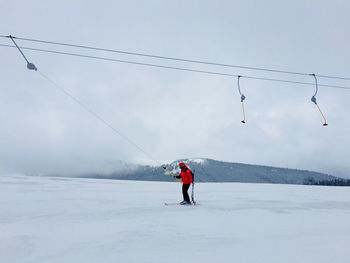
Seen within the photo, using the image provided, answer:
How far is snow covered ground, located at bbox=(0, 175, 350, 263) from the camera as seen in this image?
8453mm

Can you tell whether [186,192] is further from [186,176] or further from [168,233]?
[168,233]

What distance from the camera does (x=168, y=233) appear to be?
10.7 m

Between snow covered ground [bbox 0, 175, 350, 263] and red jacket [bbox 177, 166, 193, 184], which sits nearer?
snow covered ground [bbox 0, 175, 350, 263]

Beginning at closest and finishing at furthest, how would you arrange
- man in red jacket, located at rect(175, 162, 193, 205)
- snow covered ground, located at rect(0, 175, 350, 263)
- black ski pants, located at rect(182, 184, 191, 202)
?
snow covered ground, located at rect(0, 175, 350, 263)
black ski pants, located at rect(182, 184, 191, 202)
man in red jacket, located at rect(175, 162, 193, 205)

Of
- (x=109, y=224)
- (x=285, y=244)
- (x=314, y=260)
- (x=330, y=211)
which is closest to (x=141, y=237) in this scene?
(x=109, y=224)

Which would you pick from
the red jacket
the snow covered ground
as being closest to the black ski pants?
the red jacket

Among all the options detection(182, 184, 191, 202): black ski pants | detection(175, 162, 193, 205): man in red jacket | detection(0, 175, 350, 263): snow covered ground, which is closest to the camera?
detection(0, 175, 350, 263): snow covered ground

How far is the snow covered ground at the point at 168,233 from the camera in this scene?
27.7ft

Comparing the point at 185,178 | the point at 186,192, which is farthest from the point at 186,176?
the point at 186,192

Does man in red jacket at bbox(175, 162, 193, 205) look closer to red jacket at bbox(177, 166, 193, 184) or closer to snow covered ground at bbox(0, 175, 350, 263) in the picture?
red jacket at bbox(177, 166, 193, 184)

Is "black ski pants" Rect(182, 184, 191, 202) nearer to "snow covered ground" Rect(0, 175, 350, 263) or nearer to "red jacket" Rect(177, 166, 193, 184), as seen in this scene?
"red jacket" Rect(177, 166, 193, 184)

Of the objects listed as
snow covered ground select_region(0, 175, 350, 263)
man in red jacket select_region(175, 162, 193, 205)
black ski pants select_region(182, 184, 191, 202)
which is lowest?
snow covered ground select_region(0, 175, 350, 263)

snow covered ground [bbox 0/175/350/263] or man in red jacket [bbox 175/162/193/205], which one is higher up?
man in red jacket [bbox 175/162/193/205]

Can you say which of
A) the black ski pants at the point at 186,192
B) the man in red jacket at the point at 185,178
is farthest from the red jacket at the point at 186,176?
the black ski pants at the point at 186,192
